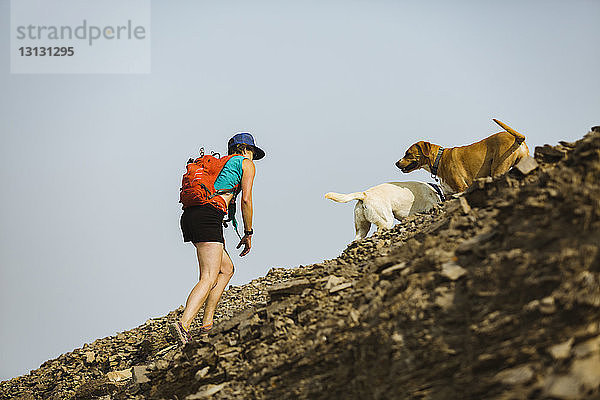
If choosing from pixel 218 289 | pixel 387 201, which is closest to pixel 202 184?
pixel 218 289

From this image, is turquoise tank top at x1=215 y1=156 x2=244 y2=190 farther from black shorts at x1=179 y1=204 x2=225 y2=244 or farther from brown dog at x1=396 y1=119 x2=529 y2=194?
brown dog at x1=396 y1=119 x2=529 y2=194

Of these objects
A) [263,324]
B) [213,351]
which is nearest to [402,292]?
[263,324]

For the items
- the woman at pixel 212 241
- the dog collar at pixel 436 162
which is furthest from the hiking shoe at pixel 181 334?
the dog collar at pixel 436 162

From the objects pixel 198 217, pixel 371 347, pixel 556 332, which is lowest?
pixel 371 347

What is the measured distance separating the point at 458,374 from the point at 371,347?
0.60 m

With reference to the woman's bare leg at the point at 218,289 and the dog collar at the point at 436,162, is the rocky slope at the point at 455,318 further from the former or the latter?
the dog collar at the point at 436,162

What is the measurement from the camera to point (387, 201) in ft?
29.3

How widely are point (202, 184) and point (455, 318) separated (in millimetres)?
3242

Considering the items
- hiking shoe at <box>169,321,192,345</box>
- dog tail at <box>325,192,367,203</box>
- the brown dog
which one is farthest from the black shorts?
the brown dog

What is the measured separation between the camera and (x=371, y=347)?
10.4ft

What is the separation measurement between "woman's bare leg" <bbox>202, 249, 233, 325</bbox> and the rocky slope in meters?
0.62

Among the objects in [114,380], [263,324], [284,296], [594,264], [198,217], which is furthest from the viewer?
[114,380]

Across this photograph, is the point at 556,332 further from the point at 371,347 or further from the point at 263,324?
the point at 263,324

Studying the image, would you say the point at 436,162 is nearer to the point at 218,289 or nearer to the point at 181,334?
the point at 218,289
